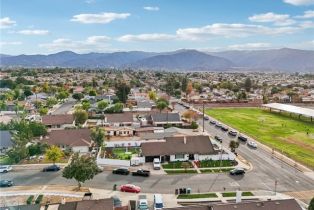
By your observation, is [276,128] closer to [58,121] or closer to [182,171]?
[182,171]

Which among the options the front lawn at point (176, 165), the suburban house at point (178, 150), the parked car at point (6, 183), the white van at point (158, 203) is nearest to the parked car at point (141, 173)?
the front lawn at point (176, 165)

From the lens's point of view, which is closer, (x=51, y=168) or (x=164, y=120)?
(x=51, y=168)

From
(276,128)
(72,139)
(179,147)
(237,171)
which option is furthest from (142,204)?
(276,128)

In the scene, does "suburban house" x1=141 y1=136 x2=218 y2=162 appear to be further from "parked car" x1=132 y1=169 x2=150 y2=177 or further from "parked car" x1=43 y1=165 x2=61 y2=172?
"parked car" x1=43 y1=165 x2=61 y2=172

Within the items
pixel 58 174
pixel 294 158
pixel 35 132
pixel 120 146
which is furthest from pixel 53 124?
pixel 294 158

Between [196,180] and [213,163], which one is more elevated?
[213,163]

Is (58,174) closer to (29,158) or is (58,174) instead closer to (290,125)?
(29,158)
